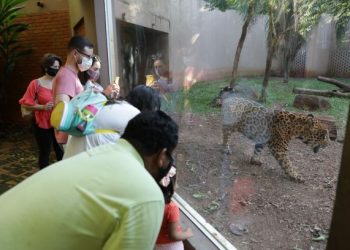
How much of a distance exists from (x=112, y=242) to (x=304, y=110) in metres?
1.23

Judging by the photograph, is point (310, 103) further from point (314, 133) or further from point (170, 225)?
point (170, 225)

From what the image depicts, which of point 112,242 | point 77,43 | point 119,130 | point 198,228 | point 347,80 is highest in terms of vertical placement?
point 77,43

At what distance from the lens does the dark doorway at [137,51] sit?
9.89 ft

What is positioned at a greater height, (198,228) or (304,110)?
(304,110)

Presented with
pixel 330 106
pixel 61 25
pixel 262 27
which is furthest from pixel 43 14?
pixel 330 106

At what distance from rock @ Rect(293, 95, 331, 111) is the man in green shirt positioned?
98 centimetres

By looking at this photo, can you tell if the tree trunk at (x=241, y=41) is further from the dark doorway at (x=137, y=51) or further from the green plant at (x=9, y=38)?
the green plant at (x=9, y=38)

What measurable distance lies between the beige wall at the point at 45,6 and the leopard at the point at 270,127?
4.45m

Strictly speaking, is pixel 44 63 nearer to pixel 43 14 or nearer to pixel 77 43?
pixel 77 43

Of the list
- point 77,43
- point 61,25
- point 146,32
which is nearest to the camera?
point 77,43

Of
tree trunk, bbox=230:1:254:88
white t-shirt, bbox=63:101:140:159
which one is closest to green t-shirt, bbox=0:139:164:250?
white t-shirt, bbox=63:101:140:159

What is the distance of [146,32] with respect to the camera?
3215 millimetres

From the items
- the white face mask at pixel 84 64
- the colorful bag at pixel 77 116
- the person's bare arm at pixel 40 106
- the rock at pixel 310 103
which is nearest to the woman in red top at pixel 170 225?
the colorful bag at pixel 77 116

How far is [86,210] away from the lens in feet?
2.66
